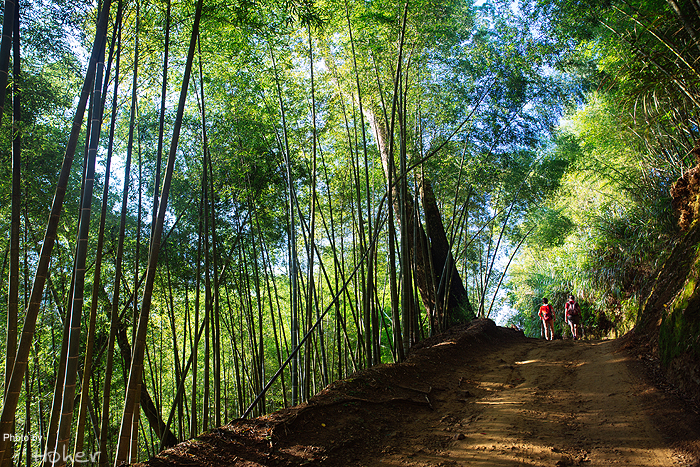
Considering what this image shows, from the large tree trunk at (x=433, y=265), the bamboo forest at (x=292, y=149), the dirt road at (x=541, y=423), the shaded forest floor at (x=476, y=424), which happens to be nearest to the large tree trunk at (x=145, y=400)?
the bamboo forest at (x=292, y=149)

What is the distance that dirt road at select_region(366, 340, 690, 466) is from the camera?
1.92m

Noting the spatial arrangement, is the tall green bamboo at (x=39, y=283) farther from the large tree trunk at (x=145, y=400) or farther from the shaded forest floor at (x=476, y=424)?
the large tree trunk at (x=145, y=400)

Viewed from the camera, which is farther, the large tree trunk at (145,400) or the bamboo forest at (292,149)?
the large tree trunk at (145,400)

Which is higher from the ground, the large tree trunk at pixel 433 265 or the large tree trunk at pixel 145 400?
the large tree trunk at pixel 433 265

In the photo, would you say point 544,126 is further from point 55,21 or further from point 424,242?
point 55,21

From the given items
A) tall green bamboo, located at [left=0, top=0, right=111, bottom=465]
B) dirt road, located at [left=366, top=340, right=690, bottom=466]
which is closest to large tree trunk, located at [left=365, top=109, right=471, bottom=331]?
dirt road, located at [left=366, top=340, right=690, bottom=466]

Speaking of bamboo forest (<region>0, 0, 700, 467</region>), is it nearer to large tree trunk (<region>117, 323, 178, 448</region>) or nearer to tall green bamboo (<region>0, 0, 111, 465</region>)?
large tree trunk (<region>117, 323, 178, 448</region>)

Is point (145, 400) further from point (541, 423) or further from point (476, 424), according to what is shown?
point (541, 423)

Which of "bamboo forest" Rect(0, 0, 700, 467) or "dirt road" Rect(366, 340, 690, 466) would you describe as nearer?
"dirt road" Rect(366, 340, 690, 466)

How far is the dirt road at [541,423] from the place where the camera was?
75.7 inches

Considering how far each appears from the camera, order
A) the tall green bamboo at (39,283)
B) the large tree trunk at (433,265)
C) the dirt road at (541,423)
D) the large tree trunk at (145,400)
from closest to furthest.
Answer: the tall green bamboo at (39,283)
the dirt road at (541,423)
the large tree trunk at (145,400)
the large tree trunk at (433,265)

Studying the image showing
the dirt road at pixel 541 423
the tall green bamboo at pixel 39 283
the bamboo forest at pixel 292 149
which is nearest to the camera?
the tall green bamboo at pixel 39 283

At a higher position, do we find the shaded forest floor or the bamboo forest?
the bamboo forest

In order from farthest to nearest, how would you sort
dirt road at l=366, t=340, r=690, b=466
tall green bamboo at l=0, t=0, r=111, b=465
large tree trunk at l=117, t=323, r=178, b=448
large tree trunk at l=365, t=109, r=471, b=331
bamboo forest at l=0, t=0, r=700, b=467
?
large tree trunk at l=365, t=109, r=471, b=331
large tree trunk at l=117, t=323, r=178, b=448
bamboo forest at l=0, t=0, r=700, b=467
dirt road at l=366, t=340, r=690, b=466
tall green bamboo at l=0, t=0, r=111, b=465
